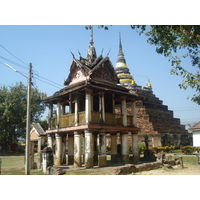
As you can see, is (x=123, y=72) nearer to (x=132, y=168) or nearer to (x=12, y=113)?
(x=12, y=113)

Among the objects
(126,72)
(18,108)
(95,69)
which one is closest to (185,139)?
(126,72)

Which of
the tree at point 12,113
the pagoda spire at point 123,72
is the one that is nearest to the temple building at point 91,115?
the tree at point 12,113

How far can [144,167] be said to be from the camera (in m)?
13.6

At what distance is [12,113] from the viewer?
37062 mm

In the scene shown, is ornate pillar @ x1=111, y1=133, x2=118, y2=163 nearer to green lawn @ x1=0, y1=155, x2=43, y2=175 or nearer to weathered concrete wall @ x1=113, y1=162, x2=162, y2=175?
weathered concrete wall @ x1=113, y1=162, x2=162, y2=175

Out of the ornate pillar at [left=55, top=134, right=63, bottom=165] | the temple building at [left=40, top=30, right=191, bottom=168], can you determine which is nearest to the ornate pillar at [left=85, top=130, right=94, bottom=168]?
the temple building at [left=40, top=30, right=191, bottom=168]

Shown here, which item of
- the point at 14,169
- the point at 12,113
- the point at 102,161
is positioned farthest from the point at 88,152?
the point at 12,113

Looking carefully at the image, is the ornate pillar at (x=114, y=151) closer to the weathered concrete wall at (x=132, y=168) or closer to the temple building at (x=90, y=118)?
the temple building at (x=90, y=118)

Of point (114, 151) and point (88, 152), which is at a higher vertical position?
point (88, 152)

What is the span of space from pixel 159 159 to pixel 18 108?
27561mm

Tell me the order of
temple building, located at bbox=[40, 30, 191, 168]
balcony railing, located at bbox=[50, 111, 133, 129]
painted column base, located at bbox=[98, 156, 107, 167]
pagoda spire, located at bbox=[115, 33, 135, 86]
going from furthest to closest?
pagoda spire, located at bbox=[115, 33, 135, 86] < balcony railing, located at bbox=[50, 111, 133, 129] < temple building, located at bbox=[40, 30, 191, 168] < painted column base, located at bbox=[98, 156, 107, 167]

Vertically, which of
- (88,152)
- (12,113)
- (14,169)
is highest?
(12,113)

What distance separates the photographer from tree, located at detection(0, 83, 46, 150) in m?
36.6

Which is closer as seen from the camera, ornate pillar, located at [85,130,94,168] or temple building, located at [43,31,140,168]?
ornate pillar, located at [85,130,94,168]
